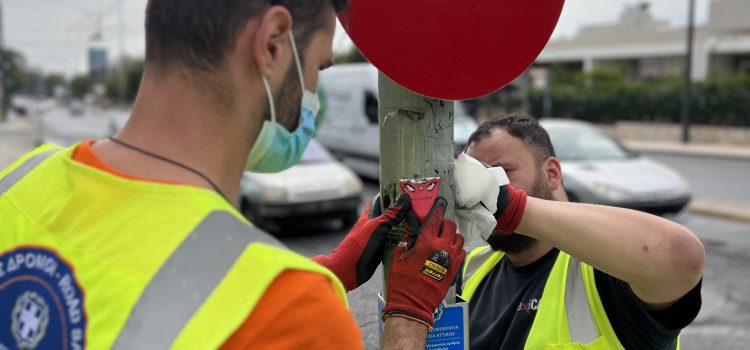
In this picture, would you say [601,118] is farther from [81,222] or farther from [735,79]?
[81,222]

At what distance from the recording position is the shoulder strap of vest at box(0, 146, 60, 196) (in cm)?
125

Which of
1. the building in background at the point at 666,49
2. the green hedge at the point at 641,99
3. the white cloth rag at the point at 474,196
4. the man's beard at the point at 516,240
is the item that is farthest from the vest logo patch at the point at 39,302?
the building in background at the point at 666,49

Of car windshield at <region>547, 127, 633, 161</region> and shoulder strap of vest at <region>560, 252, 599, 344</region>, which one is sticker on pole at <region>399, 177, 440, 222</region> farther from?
car windshield at <region>547, 127, 633, 161</region>

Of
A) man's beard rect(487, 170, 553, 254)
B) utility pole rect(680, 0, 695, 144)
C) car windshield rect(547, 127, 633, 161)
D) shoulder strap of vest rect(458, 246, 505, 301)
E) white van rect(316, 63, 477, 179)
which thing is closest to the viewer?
man's beard rect(487, 170, 553, 254)

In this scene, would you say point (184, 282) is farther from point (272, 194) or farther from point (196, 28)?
point (272, 194)

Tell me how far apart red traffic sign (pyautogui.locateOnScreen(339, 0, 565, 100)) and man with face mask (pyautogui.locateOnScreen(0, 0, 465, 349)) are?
0.17 meters

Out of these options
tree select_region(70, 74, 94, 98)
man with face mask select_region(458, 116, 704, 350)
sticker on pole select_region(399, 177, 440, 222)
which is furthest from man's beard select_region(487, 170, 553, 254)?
tree select_region(70, 74, 94, 98)

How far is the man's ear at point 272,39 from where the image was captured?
1.12 m

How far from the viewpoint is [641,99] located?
28.0 meters

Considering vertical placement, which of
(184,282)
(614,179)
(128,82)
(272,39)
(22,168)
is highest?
(272,39)

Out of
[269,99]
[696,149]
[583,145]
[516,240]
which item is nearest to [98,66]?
[696,149]

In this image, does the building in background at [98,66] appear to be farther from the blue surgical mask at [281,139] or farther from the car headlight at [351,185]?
the blue surgical mask at [281,139]

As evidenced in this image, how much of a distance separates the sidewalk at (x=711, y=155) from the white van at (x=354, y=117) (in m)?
3.90

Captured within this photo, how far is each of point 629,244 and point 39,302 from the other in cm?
129
